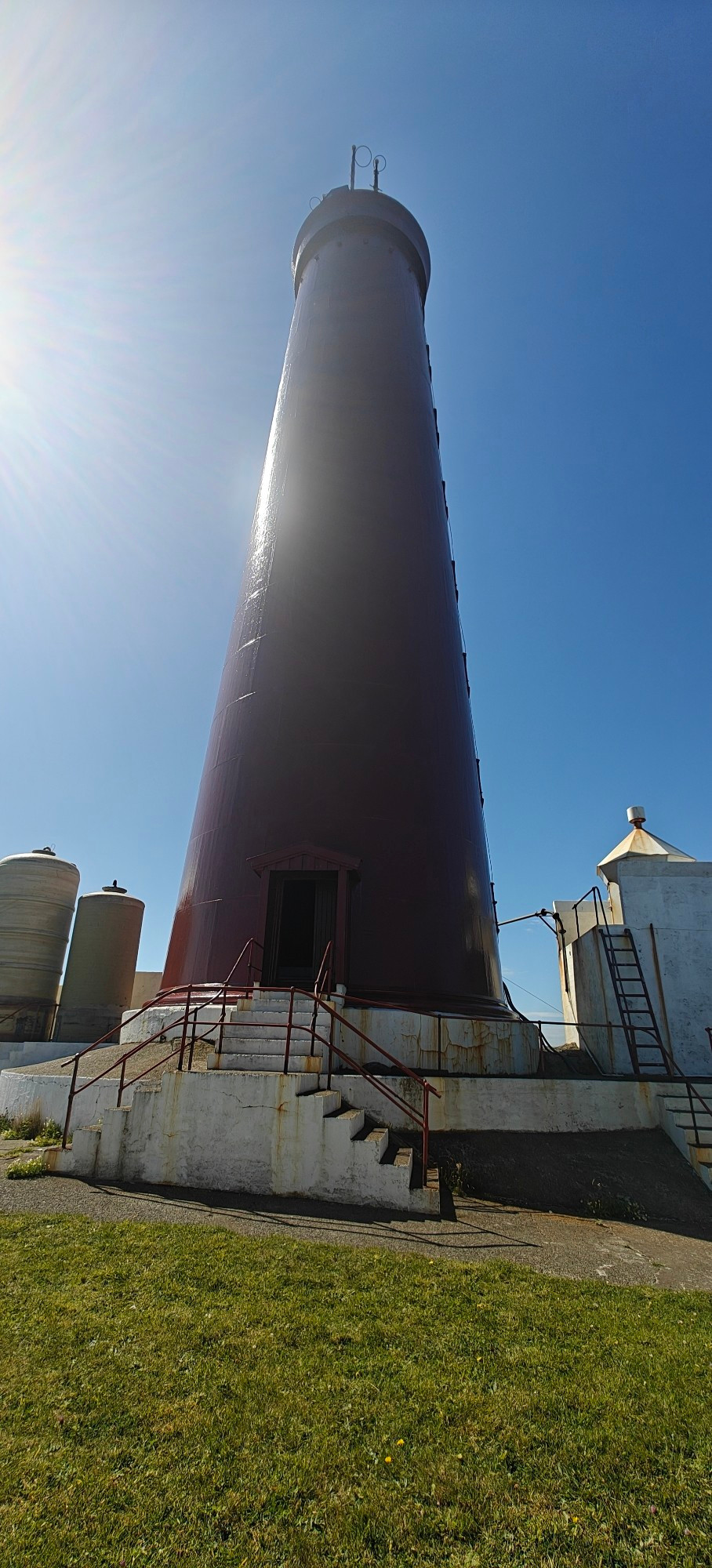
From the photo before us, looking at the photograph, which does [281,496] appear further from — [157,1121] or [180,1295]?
[180,1295]

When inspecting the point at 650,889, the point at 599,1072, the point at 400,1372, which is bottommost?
the point at 400,1372

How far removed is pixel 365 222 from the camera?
18938 mm

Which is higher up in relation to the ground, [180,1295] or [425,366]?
[425,366]

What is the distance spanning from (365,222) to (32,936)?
2199 centimetres

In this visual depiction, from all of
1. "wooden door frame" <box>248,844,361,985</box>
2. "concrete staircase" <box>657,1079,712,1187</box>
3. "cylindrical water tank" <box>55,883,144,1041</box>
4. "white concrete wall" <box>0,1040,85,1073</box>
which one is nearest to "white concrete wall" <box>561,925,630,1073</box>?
"concrete staircase" <box>657,1079,712,1187</box>

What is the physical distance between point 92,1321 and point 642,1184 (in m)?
5.97

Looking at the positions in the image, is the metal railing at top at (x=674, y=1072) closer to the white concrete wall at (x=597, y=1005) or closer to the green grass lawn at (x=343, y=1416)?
the white concrete wall at (x=597, y=1005)

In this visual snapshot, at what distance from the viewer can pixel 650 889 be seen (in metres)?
12.9

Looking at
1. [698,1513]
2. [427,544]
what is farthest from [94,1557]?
[427,544]

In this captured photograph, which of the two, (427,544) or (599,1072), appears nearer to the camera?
(599,1072)

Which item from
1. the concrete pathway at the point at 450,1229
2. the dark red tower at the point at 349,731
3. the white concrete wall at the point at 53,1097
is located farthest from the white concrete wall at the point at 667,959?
the white concrete wall at the point at 53,1097

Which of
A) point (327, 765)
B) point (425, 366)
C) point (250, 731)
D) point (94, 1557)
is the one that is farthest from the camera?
point (425, 366)

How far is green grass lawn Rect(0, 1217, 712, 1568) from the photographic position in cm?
263

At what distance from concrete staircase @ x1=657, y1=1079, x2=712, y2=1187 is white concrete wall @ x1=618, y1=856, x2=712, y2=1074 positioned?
2.56 meters
